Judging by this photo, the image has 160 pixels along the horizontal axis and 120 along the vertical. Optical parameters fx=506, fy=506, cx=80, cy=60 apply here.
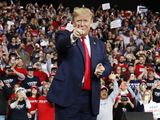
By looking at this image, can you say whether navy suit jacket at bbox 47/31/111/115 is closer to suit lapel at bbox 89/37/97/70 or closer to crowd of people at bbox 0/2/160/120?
suit lapel at bbox 89/37/97/70

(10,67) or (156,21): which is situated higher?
(156,21)

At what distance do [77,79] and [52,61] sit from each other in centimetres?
888

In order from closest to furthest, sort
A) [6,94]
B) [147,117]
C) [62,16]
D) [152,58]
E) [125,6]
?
[147,117]
[6,94]
[152,58]
[62,16]
[125,6]

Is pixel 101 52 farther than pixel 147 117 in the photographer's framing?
No

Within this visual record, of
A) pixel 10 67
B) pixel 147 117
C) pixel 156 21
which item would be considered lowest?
A: pixel 147 117

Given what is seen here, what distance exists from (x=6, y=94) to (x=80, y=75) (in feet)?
20.9

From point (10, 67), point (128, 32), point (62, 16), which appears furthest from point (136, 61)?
point (62, 16)

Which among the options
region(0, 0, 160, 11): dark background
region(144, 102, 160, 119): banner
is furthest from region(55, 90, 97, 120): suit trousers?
region(0, 0, 160, 11): dark background

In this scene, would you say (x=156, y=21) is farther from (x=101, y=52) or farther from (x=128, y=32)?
(x=101, y=52)

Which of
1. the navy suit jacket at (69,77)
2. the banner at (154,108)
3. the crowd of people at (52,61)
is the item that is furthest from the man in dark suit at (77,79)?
the banner at (154,108)

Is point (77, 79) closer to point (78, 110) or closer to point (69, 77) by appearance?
point (69, 77)

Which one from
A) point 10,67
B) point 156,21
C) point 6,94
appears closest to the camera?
point 6,94

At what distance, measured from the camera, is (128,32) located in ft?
59.0

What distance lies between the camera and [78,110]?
3.65 meters
